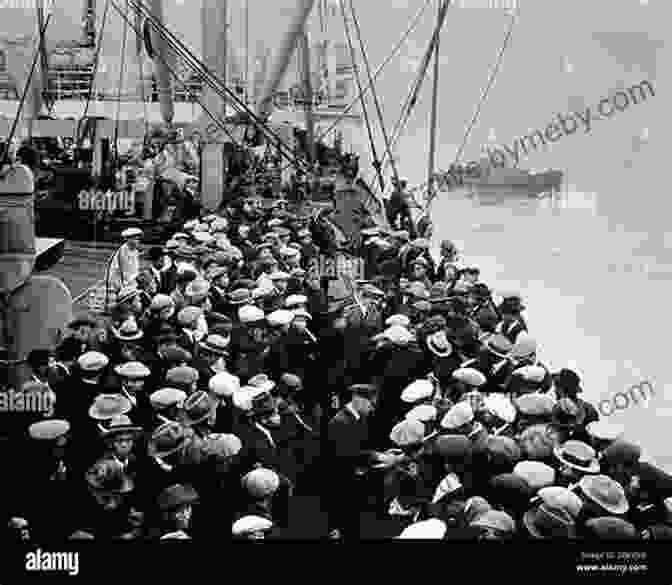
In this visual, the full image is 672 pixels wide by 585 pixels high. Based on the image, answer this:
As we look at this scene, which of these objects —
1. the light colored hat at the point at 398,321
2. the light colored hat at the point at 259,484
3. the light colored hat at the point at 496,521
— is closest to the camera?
the light colored hat at the point at 496,521

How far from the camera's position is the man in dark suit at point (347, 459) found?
219 centimetres

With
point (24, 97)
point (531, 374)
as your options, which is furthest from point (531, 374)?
point (24, 97)

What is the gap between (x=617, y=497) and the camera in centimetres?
186

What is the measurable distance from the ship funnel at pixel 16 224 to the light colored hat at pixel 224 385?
23.7 inches

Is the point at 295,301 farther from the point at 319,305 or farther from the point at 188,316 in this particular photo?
the point at 188,316

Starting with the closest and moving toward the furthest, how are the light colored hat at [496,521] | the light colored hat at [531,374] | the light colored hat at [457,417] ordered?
the light colored hat at [496,521]
the light colored hat at [457,417]
the light colored hat at [531,374]

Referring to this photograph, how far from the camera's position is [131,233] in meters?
2.43

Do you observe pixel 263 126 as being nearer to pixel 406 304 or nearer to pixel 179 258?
pixel 179 258

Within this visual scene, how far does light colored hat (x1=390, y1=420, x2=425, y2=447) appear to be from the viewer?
205 centimetres

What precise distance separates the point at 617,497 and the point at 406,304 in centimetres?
119

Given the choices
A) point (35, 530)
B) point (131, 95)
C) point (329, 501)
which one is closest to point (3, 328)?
point (35, 530)

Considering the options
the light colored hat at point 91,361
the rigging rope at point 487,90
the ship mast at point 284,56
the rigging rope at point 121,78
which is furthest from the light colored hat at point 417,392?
the ship mast at point 284,56

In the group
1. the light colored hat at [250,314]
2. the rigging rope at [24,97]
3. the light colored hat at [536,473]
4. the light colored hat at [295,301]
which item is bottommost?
the light colored hat at [536,473]

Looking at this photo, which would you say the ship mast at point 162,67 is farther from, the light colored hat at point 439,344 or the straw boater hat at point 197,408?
the light colored hat at point 439,344
